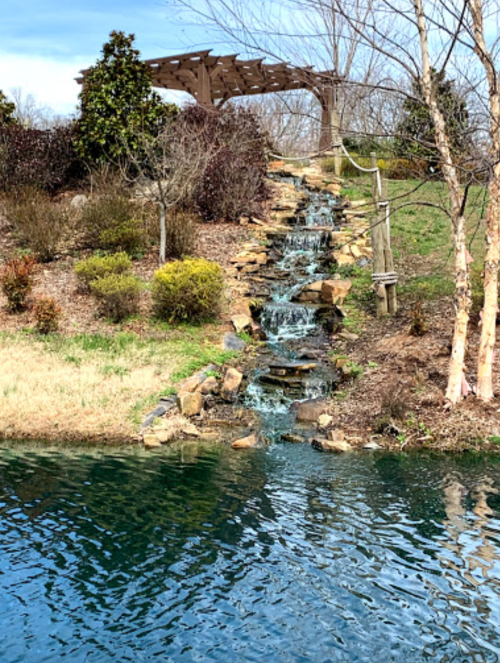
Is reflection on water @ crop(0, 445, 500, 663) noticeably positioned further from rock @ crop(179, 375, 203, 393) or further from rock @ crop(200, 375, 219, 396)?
rock @ crop(200, 375, 219, 396)

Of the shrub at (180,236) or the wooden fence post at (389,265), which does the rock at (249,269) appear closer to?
the shrub at (180,236)

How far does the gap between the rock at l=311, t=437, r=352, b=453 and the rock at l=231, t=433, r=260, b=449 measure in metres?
0.81

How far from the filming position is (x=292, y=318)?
13578 millimetres

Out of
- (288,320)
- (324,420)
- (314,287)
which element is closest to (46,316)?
(288,320)

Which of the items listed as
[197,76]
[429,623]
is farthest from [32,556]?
[197,76]

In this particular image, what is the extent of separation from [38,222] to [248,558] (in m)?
12.5

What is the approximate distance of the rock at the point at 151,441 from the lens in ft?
29.3

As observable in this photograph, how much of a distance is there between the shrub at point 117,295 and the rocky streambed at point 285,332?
209 centimetres

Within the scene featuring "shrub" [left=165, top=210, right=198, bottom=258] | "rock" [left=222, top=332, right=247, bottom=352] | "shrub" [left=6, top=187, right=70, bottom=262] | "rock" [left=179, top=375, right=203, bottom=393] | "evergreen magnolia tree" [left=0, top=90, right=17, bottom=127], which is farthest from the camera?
"evergreen magnolia tree" [left=0, top=90, right=17, bottom=127]

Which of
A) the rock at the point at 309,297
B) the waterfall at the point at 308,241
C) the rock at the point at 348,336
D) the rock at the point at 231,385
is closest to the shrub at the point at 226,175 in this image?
the waterfall at the point at 308,241

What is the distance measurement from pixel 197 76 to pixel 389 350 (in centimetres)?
1570

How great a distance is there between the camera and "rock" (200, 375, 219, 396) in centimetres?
1045

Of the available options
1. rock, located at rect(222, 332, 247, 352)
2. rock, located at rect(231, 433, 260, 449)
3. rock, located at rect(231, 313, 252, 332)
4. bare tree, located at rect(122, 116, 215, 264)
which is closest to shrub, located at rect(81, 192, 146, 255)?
bare tree, located at rect(122, 116, 215, 264)

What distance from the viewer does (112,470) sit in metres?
7.92
